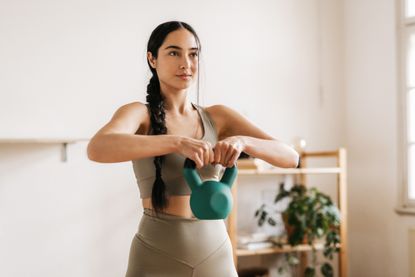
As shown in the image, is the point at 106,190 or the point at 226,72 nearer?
Result: the point at 106,190

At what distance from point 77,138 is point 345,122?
78.9 inches

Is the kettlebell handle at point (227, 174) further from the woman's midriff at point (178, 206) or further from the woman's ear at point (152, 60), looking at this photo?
the woman's ear at point (152, 60)

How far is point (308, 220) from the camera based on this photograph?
3.09 meters

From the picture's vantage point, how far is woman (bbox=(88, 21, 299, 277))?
1.25 meters

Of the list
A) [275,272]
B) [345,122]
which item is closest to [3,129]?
[275,272]

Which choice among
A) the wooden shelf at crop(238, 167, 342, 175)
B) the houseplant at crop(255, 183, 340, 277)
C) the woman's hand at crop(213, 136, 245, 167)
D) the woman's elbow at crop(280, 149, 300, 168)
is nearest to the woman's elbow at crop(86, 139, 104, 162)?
the woman's hand at crop(213, 136, 245, 167)

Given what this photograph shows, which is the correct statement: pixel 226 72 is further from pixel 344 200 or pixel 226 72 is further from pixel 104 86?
pixel 344 200

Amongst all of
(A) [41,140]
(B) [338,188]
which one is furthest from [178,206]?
(B) [338,188]

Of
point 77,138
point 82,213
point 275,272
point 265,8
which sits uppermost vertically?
point 265,8

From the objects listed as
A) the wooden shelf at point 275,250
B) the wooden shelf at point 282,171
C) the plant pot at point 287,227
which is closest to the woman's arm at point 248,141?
the wooden shelf at point 282,171

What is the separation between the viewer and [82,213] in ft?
9.32

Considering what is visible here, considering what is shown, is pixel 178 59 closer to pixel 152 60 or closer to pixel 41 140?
pixel 152 60

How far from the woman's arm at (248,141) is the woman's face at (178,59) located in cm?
19

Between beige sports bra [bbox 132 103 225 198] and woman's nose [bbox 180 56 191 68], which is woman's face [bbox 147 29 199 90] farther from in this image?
beige sports bra [bbox 132 103 225 198]
